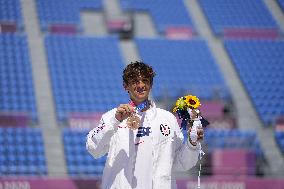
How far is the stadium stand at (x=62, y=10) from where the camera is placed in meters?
19.7

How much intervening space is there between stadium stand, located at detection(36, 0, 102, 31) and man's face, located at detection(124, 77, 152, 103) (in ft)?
55.9

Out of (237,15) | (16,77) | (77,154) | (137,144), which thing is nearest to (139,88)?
(137,144)

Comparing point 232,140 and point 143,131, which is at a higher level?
point 232,140

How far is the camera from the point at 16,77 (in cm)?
1680

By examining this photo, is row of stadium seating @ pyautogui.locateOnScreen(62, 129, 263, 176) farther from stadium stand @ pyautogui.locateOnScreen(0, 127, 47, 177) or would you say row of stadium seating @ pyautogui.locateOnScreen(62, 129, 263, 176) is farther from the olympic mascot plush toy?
the olympic mascot plush toy

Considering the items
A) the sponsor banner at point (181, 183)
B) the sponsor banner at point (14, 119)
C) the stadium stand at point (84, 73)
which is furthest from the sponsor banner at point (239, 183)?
the sponsor banner at point (14, 119)

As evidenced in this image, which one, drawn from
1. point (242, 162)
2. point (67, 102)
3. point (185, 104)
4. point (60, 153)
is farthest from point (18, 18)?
point (185, 104)

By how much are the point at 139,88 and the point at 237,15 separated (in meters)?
19.1

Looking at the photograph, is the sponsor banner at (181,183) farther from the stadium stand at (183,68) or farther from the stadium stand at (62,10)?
the stadium stand at (62,10)

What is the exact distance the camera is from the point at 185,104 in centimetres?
321

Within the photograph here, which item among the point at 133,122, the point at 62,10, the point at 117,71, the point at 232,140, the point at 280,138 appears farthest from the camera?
the point at 62,10

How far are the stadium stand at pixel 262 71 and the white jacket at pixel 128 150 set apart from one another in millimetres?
13630

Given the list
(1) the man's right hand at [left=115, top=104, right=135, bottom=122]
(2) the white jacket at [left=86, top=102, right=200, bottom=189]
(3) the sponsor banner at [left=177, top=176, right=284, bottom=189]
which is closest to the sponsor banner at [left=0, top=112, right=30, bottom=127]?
(3) the sponsor banner at [left=177, top=176, right=284, bottom=189]

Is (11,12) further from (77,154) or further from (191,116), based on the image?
(191,116)
